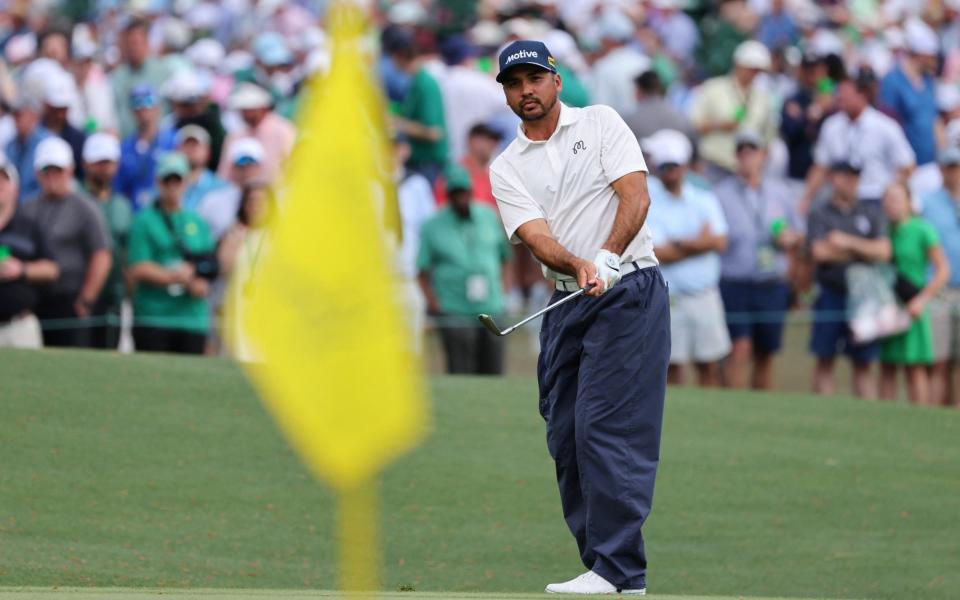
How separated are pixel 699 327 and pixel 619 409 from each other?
7712 millimetres

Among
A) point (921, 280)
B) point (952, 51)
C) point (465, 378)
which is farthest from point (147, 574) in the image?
point (952, 51)

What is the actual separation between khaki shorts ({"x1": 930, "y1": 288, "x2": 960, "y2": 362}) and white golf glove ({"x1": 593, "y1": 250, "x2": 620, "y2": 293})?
872cm

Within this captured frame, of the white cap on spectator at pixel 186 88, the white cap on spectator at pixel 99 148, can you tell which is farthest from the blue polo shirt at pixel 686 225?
the white cap on spectator at pixel 186 88

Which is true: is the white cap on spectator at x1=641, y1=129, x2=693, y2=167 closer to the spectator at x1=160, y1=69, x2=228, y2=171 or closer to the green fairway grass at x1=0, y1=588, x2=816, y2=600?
the spectator at x1=160, y1=69, x2=228, y2=171

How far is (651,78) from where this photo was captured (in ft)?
58.5

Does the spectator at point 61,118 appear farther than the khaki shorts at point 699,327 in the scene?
Yes

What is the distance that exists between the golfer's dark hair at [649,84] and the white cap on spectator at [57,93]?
511 cm

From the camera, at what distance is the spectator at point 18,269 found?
14234 millimetres

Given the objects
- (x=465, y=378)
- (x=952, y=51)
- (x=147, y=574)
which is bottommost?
(x=147, y=574)

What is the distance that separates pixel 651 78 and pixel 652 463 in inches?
393

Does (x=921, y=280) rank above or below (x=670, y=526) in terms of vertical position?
above

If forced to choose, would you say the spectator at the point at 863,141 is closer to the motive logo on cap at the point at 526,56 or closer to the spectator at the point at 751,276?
the spectator at the point at 751,276

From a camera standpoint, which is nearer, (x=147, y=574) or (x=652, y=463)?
(x=652, y=463)

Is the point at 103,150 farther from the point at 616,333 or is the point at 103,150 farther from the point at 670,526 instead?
the point at 616,333
